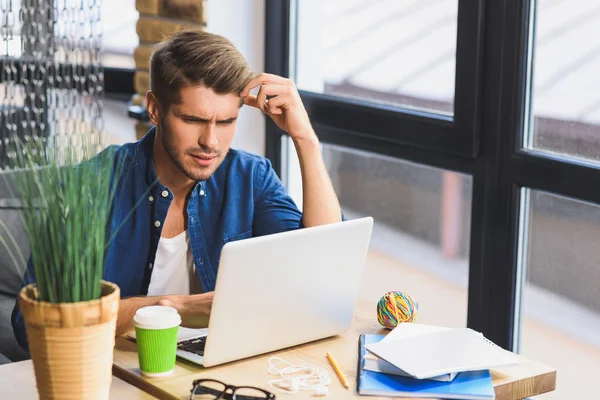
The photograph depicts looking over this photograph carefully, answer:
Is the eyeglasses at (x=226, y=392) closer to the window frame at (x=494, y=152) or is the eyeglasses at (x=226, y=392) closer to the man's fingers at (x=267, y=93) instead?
the man's fingers at (x=267, y=93)

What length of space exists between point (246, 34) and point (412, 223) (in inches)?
37.2

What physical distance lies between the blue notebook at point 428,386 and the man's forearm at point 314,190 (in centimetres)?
66

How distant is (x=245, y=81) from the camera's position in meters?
2.20

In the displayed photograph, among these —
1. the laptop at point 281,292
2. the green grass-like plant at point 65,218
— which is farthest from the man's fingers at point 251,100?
the green grass-like plant at point 65,218

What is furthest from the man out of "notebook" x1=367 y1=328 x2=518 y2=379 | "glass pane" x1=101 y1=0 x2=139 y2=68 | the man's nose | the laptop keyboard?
"glass pane" x1=101 y1=0 x2=139 y2=68

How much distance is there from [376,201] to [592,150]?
1.15 metres

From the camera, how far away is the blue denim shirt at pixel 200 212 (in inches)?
86.3

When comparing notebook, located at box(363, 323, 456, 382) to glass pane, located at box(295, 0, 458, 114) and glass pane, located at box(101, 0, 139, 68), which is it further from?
glass pane, located at box(101, 0, 139, 68)

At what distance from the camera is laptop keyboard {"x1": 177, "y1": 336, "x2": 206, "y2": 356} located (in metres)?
1.77

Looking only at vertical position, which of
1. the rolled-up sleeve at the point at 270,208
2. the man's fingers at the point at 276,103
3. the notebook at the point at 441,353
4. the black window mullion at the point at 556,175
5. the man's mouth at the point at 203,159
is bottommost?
the notebook at the point at 441,353

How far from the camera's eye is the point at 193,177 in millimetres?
2191

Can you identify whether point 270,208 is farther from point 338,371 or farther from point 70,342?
point 70,342

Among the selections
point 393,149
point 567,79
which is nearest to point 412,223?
point 393,149

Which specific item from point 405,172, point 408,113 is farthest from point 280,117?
point 405,172
